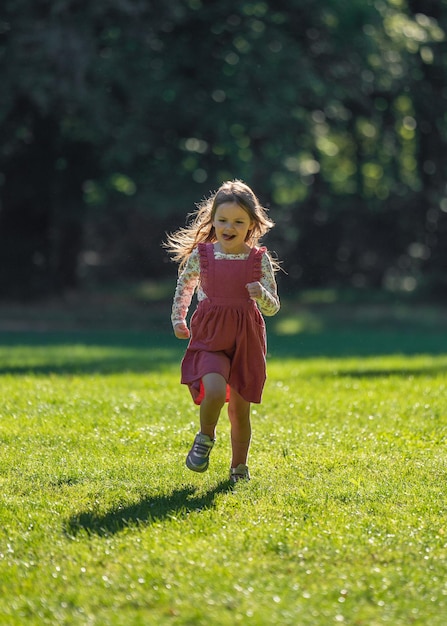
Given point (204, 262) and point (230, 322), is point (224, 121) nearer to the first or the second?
point (204, 262)

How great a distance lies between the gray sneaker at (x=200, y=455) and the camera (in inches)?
255

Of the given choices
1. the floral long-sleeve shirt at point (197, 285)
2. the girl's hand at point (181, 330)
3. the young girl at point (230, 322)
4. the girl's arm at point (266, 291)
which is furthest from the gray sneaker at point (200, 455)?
the girl's arm at point (266, 291)

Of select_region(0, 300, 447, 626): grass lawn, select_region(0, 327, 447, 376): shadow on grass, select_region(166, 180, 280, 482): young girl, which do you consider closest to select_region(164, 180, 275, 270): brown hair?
select_region(166, 180, 280, 482): young girl

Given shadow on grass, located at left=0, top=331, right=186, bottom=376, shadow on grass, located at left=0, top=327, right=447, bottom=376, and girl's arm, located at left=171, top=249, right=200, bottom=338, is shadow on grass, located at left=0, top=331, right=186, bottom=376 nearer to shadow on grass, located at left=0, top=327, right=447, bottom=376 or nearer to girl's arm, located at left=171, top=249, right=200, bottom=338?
shadow on grass, located at left=0, top=327, right=447, bottom=376

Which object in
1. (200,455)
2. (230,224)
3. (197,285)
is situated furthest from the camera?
(197,285)

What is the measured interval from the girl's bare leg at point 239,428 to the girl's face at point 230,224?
0.89 m

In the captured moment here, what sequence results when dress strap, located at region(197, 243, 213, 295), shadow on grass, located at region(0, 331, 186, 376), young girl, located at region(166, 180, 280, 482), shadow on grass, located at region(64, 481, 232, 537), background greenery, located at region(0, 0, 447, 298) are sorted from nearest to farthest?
shadow on grass, located at region(64, 481, 232, 537)
young girl, located at region(166, 180, 280, 482)
dress strap, located at region(197, 243, 213, 295)
shadow on grass, located at region(0, 331, 186, 376)
background greenery, located at region(0, 0, 447, 298)

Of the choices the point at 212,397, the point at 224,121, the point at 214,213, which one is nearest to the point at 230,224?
the point at 214,213

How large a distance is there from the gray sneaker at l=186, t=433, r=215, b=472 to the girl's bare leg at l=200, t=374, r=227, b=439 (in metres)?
0.09

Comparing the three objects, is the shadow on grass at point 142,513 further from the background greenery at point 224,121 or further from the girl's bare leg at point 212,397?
the background greenery at point 224,121

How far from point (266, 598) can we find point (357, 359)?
10827 millimetres

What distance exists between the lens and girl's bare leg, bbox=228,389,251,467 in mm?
6691

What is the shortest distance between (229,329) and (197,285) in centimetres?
44

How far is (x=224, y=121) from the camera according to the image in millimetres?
21625
